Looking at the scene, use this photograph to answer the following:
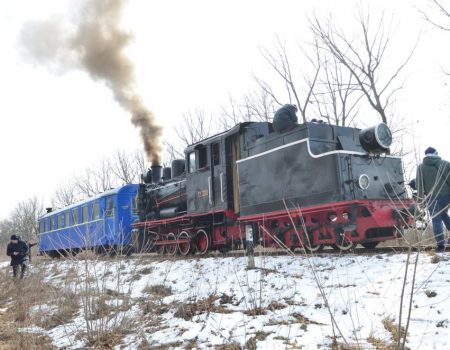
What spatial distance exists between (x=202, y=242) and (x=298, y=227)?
395cm

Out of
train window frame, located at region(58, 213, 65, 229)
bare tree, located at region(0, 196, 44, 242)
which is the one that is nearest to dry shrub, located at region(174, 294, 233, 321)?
train window frame, located at region(58, 213, 65, 229)

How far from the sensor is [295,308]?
508cm

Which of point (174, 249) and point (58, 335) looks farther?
point (174, 249)

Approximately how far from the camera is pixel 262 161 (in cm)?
952

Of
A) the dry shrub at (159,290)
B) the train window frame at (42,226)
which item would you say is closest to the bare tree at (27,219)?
the train window frame at (42,226)

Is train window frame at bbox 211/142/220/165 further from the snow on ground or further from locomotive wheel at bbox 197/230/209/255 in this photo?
the snow on ground

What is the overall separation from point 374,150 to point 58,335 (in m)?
6.64

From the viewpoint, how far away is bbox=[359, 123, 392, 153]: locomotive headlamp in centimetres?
812

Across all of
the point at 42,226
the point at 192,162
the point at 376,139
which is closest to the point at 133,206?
the point at 192,162

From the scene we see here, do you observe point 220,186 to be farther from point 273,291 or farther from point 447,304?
point 447,304

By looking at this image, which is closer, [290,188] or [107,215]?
[290,188]

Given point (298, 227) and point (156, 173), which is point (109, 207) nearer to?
point (156, 173)

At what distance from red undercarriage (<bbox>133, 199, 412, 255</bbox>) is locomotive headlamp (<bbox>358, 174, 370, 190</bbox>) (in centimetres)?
44

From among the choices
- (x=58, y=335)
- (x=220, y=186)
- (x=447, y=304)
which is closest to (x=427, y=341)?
(x=447, y=304)
